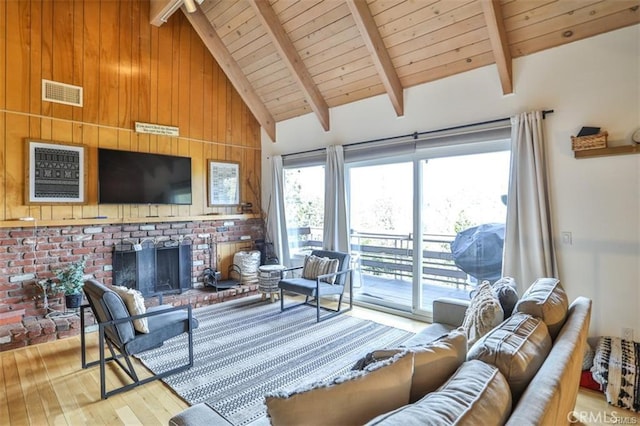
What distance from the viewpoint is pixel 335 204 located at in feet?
15.7

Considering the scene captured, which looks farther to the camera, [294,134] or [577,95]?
[294,134]

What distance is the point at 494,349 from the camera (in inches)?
49.4

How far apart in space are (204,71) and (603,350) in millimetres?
5708

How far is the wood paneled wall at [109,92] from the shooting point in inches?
142

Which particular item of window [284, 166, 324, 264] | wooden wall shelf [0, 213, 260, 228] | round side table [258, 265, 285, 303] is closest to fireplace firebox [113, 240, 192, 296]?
wooden wall shelf [0, 213, 260, 228]

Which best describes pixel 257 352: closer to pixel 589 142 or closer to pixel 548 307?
pixel 548 307

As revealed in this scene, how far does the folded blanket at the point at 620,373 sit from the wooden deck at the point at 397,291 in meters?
1.37

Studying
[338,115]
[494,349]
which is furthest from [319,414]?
[338,115]

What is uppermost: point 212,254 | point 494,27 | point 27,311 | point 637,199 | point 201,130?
point 494,27

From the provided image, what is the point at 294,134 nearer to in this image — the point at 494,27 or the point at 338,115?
the point at 338,115

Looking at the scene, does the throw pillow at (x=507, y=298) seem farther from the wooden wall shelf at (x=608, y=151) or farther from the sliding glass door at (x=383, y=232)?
the sliding glass door at (x=383, y=232)

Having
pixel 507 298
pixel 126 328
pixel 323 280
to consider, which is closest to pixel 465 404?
pixel 507 298

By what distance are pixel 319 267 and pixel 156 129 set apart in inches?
115

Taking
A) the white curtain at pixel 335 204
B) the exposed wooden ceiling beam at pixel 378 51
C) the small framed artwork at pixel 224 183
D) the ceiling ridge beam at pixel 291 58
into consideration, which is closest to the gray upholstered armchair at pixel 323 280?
the white curtain at pixel 335 204
